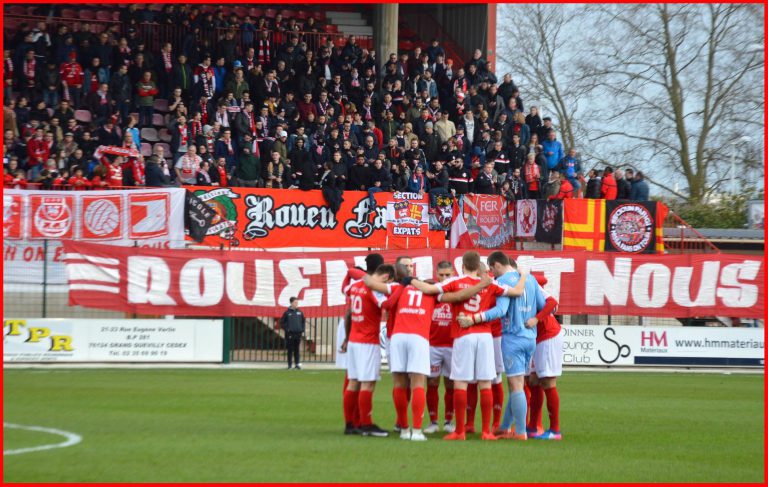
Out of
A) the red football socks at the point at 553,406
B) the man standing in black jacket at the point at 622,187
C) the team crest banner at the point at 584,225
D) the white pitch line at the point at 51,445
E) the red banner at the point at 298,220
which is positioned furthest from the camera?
the man standing in black jacket at the point at 622,187

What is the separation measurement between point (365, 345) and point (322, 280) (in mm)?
14972

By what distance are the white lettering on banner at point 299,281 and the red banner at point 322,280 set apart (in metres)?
0.02

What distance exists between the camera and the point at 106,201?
89.8 feet

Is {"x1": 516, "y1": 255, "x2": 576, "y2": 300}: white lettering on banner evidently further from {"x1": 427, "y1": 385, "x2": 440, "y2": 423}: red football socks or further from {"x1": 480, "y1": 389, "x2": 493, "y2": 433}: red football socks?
{"x1": 480, "y1": 389, "x2": 493, "y2": 433}: red football socks

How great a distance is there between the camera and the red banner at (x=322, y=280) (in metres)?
26.8

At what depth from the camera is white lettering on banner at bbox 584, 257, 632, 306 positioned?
2988 centimetres

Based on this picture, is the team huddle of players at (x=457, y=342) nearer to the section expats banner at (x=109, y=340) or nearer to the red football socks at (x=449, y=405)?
the red football socks at (x=449, y=405)

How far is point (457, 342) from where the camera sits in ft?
43.6

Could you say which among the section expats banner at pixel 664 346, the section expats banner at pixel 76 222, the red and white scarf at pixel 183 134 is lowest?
the section expats banner at pixel 664 346

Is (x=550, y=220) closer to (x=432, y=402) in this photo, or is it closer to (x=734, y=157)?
(x=432, y=402)

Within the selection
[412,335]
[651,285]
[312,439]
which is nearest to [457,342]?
[412,335]

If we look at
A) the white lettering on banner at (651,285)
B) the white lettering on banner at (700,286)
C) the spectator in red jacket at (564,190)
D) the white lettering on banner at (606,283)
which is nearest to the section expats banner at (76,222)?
the white lettering on banner at (606,283)

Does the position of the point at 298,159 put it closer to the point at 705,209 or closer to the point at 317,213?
the point at 317,213

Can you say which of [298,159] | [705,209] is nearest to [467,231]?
[298,159]
